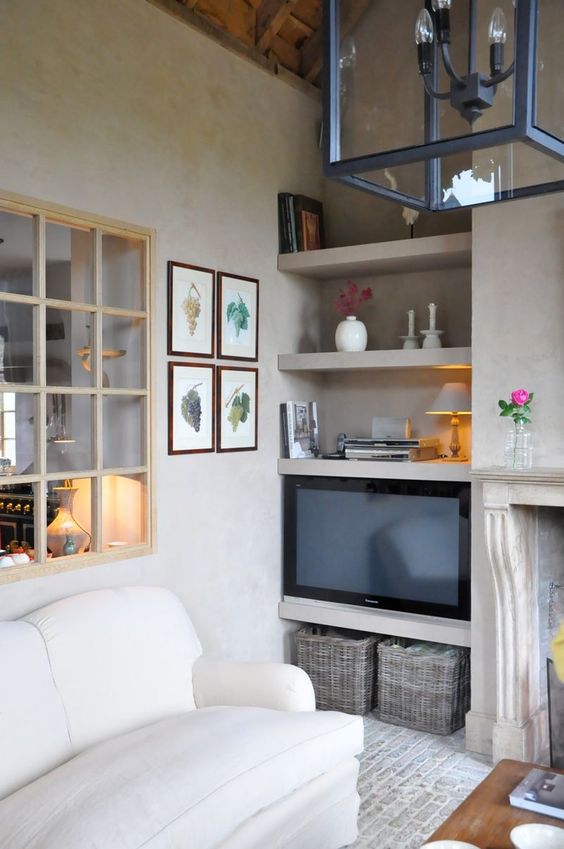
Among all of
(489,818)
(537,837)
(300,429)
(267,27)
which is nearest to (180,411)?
(300,429)

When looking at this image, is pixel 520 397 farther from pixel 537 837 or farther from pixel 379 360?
pixel 537 837

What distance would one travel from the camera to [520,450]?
3.40m

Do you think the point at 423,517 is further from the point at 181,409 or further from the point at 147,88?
the point at 147,88

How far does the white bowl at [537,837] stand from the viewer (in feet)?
6.26

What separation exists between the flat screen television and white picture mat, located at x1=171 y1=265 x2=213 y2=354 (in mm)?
954

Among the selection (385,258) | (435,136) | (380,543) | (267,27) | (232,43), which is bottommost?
(380,543)

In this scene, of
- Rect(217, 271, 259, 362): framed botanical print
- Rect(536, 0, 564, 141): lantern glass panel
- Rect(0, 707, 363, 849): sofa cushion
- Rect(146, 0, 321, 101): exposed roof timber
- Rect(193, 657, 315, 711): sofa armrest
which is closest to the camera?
Rect(536, 0, 564, 141): lantern glass panel

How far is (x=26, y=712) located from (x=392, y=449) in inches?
85.9

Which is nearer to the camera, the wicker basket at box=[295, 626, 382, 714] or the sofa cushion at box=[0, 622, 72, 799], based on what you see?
the sofa cushion at box=[0, 622, 72, 799]

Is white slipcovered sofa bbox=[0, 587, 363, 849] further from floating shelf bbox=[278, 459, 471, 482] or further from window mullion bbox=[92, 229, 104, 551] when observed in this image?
floating shelf bbox=[278, 459, 471, 482]

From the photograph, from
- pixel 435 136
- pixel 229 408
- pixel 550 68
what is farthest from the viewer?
pixel 229 408

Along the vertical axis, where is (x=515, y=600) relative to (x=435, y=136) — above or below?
below

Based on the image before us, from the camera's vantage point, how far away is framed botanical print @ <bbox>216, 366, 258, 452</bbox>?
12.8ft

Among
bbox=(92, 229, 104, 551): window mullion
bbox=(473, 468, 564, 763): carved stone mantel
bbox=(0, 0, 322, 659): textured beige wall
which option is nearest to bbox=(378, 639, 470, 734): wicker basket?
bbox=(473, 468, 564, 763): carved stone mantel
